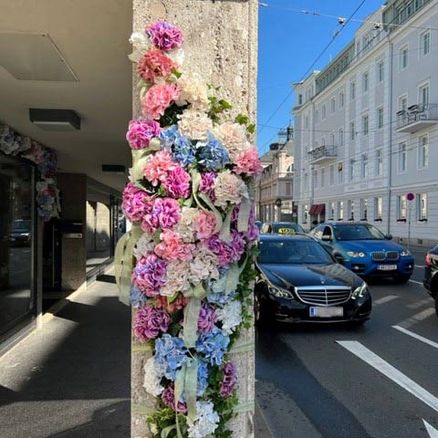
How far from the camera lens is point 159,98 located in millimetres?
2137

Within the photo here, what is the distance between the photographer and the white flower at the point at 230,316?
7.23ft

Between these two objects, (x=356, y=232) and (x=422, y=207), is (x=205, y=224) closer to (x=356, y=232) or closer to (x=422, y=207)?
(x=356, y=232)

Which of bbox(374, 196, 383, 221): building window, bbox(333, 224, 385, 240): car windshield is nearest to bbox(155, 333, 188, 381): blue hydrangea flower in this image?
bbox(333, 224, 385, 240): car windshield

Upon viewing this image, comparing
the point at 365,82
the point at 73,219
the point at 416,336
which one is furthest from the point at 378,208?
the point at 416,336

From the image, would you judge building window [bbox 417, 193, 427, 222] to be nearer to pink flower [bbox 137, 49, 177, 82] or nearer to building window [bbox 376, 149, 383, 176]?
building window [bbox 376, 149, 383, 176]

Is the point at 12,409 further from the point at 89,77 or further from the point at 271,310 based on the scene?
the point at 271,310

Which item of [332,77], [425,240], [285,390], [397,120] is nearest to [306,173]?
[332,77]

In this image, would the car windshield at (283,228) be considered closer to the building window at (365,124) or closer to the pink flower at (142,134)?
the pink flower at (142,134)

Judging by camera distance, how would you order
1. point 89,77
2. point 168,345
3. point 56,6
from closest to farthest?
point 168,345, point 56,6, point 89,77

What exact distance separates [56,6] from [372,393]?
432 centimetres

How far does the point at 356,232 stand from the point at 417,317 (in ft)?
19.2

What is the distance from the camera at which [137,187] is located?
216cm

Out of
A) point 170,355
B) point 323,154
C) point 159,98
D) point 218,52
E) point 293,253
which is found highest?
point 323,154

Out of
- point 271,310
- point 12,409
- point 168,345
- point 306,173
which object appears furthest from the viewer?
point 306,173
